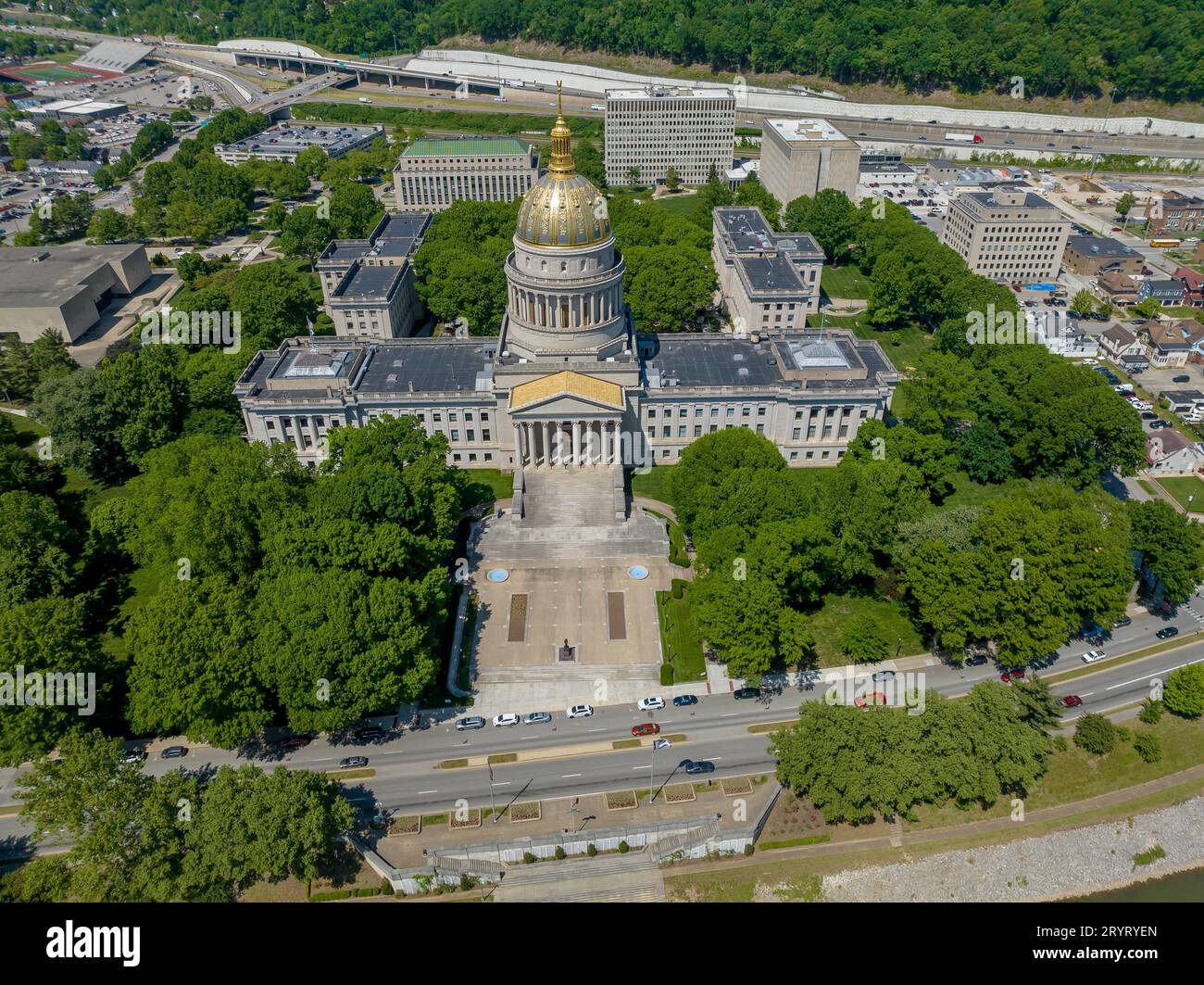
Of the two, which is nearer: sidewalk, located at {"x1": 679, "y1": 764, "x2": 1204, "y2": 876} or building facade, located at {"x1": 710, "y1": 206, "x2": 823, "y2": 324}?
sidewalk, located at {"x1": 679, "y1": 764, "x2": 1204, "y2": 876}

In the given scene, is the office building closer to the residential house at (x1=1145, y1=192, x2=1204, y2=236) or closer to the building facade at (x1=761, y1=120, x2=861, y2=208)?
the building facade at (x1=761, y1=120, x2=861, y2=208)

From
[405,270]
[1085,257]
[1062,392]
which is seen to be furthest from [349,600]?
[1085,257]

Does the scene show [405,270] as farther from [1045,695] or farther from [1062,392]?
[1045,695]

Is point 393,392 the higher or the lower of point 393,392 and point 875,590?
the higher

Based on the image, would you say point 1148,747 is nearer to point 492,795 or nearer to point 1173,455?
point 1173,455

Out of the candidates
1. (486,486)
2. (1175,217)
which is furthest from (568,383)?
(1175,217)

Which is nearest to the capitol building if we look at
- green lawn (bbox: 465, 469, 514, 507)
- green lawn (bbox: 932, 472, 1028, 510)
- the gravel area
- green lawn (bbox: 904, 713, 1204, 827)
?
green lawn (bbox: 465, 469, 514, 507)
